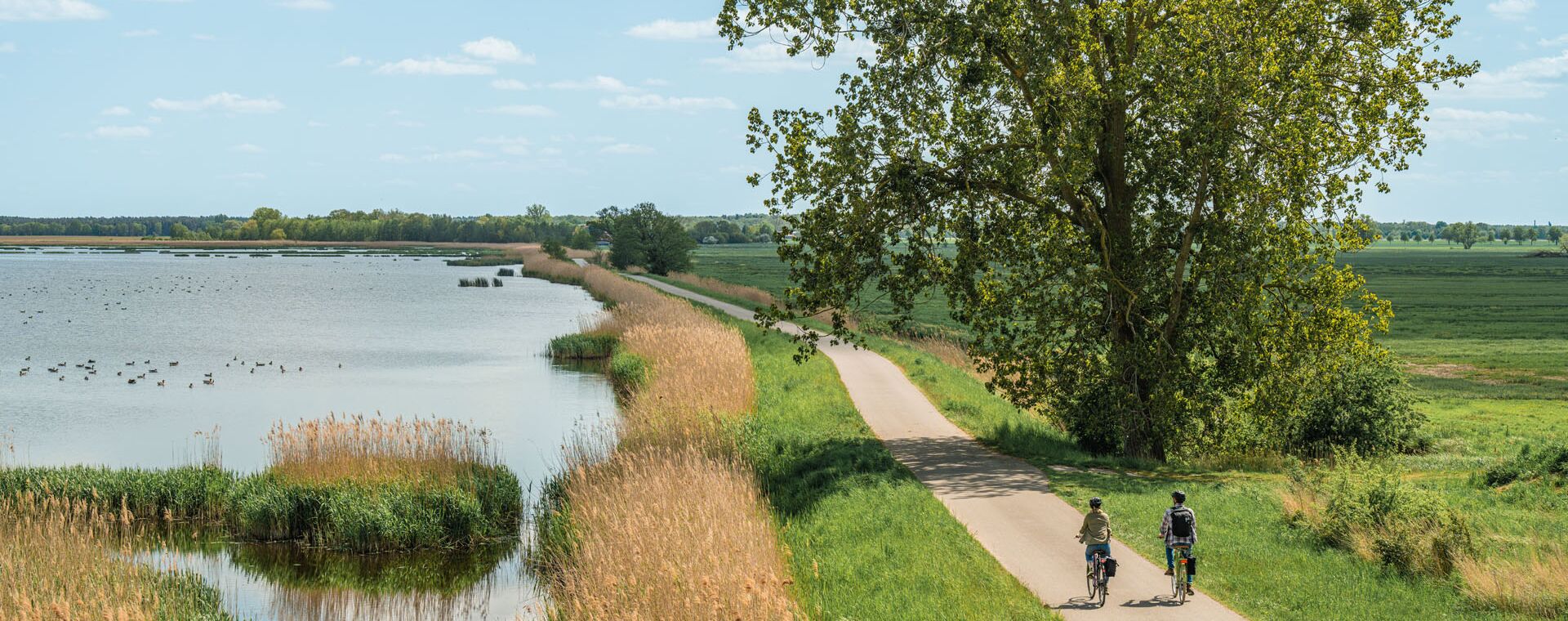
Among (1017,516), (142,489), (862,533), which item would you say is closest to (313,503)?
(142,489)

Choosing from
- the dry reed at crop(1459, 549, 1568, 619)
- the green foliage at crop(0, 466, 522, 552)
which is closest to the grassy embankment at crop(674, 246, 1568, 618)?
the dry reed at crop(1459, 549, 1568, 619)

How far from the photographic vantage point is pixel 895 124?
22422mm

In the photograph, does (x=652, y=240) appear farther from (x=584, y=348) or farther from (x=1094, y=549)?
(x=1094, y=549)

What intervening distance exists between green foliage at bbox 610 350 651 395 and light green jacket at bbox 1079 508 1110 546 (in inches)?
861

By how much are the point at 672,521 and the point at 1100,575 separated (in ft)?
17.7

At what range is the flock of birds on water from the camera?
131 feet

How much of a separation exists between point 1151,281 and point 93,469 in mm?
20111

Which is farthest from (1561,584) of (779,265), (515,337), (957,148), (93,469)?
(779,265)

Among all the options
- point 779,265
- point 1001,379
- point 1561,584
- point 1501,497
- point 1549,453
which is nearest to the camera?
point 1561,584

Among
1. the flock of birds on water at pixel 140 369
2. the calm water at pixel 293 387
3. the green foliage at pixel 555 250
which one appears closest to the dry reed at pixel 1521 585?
the calm water at pixel 293 387

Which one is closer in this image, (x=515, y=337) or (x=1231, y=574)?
(x=1231, y=574)

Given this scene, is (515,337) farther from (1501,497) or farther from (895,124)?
(1501,497)

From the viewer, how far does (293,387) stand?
39.4 metres

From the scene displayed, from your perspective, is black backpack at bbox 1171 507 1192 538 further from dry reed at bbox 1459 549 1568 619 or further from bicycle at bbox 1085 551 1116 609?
dry reed at bbox 1459 549 1568 619
